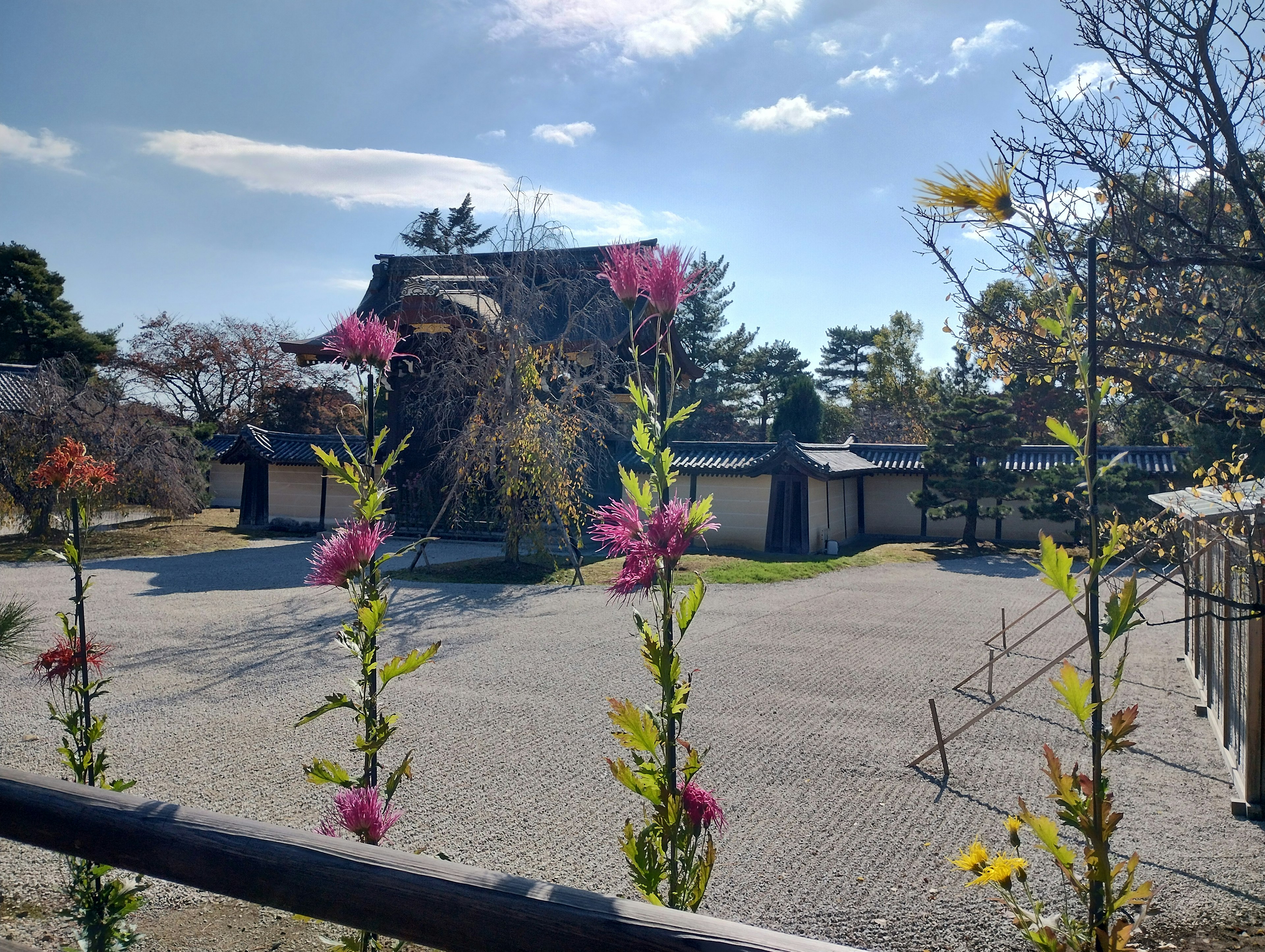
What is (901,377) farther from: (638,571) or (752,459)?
(638,571)

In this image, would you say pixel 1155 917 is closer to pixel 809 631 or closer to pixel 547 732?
pixel 547 732

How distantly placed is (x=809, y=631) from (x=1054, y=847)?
8.61 m

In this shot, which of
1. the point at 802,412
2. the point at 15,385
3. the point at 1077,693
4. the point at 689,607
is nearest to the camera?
the point at 1077,693

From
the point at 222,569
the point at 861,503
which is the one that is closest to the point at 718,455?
the point at 861,503

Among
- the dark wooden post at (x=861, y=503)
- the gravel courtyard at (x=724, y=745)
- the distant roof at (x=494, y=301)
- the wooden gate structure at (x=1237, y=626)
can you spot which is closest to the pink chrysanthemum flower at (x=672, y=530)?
the gravel courtyard at (x=724, y=745)

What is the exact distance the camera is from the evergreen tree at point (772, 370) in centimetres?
3033

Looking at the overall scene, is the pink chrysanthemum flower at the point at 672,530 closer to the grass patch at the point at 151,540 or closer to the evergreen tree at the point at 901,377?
the grass patch at the point at 151,540

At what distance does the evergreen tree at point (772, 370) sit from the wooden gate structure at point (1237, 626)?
79.7ft

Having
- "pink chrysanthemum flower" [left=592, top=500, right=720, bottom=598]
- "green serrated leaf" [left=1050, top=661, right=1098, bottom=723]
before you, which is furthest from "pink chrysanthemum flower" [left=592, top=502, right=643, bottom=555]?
"green serrated leaf" [left=1050, top=661, right=1098, bottom=723]

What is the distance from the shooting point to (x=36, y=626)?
353 inches

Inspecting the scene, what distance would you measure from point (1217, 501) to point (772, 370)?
87.2 feet

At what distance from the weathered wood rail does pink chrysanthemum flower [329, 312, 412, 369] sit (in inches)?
47.3

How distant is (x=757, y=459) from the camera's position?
18594 mm

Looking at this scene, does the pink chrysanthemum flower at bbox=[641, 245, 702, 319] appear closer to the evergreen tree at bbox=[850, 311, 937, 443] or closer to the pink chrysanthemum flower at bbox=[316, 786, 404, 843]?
the pink chrysanthemum flower at bbox=[316, 786, 404, 843]
